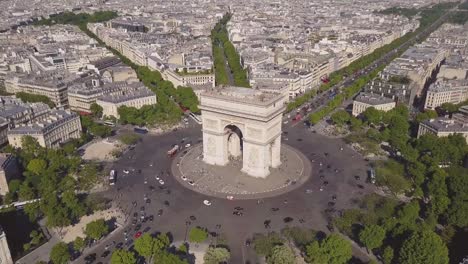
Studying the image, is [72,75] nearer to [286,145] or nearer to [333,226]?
[286,145]

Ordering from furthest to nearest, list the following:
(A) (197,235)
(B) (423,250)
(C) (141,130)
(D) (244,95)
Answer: (C) (141,130), (D) (244,95), (A) (197,235), (B) (423,250)

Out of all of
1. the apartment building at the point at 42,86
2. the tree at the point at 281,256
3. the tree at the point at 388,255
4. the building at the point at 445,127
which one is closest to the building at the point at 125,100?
the apartment building at the point at 42,86

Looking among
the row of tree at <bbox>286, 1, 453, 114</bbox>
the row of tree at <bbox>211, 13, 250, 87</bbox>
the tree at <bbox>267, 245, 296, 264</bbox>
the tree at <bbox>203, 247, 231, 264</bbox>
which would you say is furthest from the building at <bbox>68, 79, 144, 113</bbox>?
the tree at <bbox>267, 245, 296, 264</bbox>

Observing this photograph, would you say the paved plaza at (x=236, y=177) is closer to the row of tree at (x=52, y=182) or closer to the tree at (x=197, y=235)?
the tree at (x=197, y=235)

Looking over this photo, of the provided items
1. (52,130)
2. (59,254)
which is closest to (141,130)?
(52,130)

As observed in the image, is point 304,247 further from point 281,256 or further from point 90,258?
point 90,258

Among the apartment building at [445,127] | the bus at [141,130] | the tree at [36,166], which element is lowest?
the bus at [141,130]
